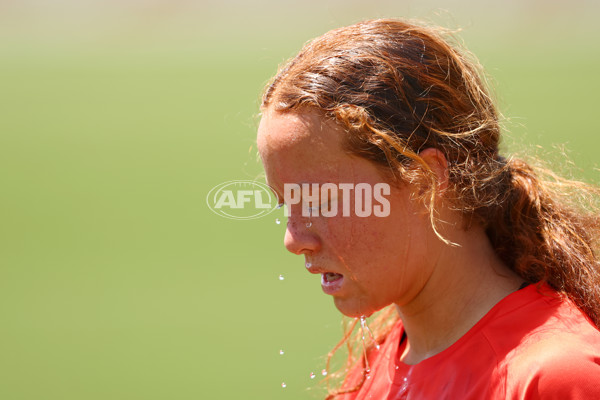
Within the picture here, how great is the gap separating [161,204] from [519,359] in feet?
9.77

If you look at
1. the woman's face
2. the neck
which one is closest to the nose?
the woman's face

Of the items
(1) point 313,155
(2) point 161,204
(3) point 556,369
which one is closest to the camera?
(3) point 556,369

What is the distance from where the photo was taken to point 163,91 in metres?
4.54

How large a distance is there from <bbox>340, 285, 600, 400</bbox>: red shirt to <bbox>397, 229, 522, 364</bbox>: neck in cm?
3

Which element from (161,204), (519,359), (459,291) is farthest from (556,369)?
(161,204)

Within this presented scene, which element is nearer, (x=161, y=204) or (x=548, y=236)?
(x=548, y=236)

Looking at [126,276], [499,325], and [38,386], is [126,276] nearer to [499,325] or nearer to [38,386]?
[38,386]

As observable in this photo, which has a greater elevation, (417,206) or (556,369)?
(417,206)

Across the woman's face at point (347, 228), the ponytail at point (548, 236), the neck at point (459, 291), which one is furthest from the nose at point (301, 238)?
the ponytail at point (548, 236)

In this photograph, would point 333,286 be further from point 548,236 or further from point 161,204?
point 161,204

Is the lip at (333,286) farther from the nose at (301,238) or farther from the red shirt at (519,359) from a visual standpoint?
the red shirt at (519,359)

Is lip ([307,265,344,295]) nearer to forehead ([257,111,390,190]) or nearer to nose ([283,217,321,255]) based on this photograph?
nose ([283,217,321,255])

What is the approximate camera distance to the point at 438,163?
0.92 m

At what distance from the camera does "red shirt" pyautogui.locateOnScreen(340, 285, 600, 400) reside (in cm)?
74
